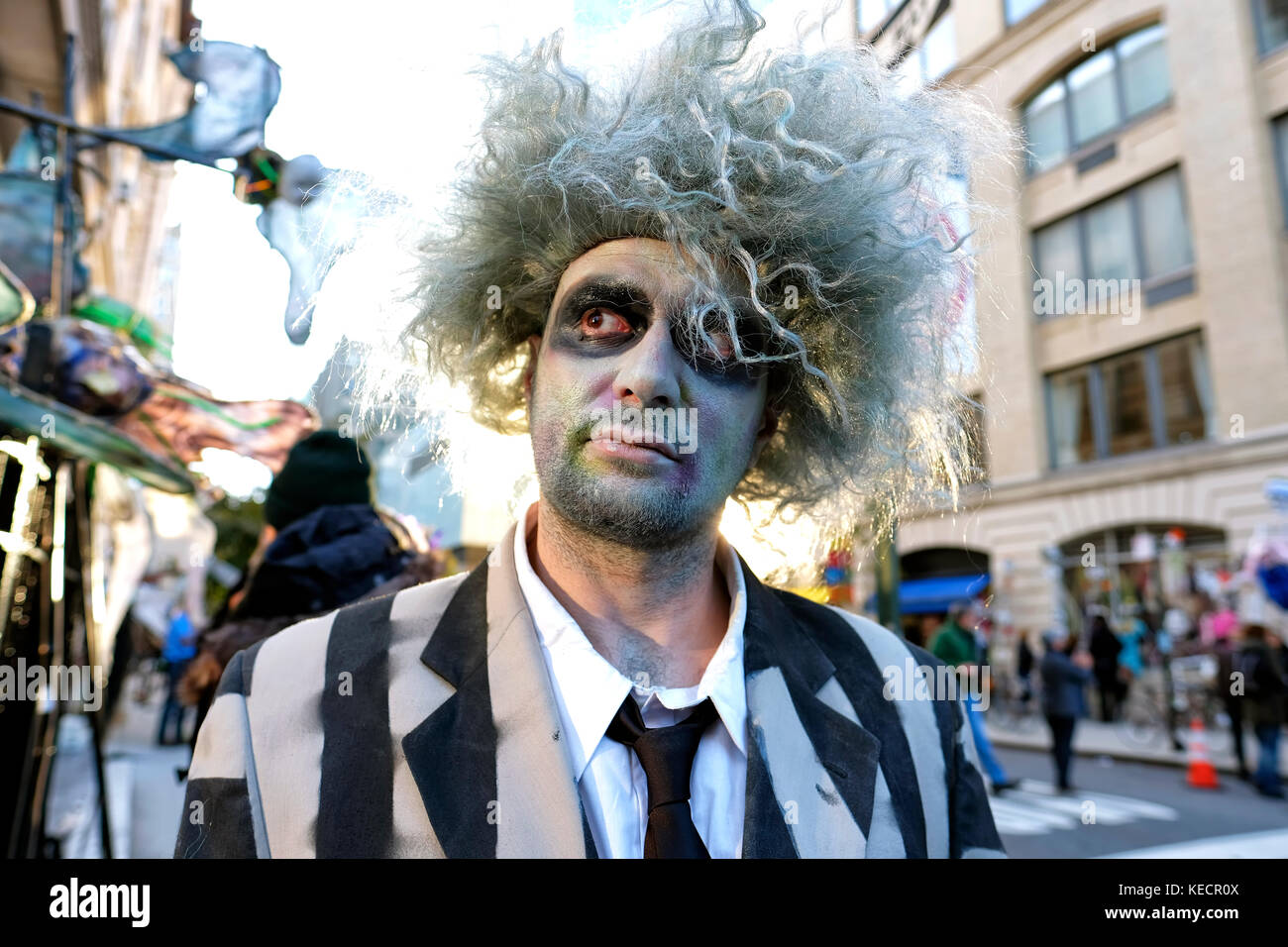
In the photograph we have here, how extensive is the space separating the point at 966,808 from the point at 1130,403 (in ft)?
58.0

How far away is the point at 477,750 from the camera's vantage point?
1426mm

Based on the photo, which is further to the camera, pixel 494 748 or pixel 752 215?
pixel 752 215

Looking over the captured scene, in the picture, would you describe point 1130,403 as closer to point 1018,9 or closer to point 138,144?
point 1018,9

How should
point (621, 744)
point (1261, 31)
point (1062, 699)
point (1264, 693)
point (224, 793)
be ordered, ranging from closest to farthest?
point (224, 793) → point (621, 744) → point (1264, 693) → point (1062, 699) → point (1261, 31)

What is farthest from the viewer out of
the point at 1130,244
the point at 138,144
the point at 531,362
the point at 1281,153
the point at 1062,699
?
the point at 1130,244

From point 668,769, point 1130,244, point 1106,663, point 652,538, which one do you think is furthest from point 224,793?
point 1130,244

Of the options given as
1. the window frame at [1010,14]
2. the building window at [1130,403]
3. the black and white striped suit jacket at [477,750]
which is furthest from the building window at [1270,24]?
the black and white striped suit jacket at [477,750]

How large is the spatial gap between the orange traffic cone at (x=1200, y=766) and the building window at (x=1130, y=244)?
7.78 meters

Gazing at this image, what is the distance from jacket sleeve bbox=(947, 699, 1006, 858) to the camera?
5.52 feet

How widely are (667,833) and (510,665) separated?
392 mm

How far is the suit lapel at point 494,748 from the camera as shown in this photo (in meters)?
1.34

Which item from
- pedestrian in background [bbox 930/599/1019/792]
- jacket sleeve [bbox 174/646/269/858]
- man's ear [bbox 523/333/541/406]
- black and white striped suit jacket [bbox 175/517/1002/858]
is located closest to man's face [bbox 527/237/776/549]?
man's ear [bbox 523/333/541/406]

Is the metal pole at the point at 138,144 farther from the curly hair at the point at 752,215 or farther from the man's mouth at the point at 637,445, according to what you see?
the man's mouth at the point at 637,445
